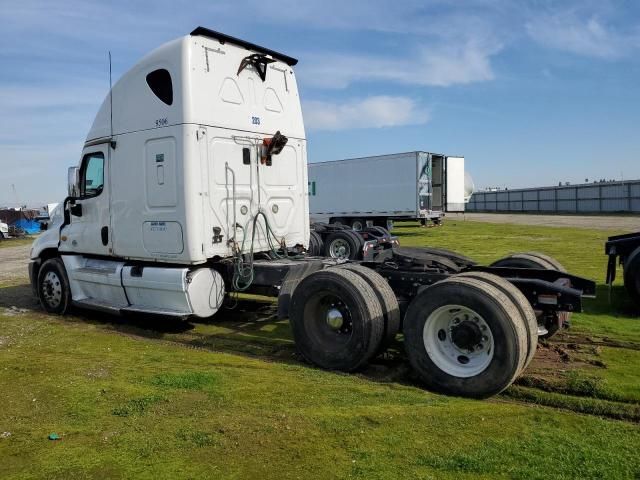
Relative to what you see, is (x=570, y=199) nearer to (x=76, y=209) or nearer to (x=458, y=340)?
(x=76, y=209)

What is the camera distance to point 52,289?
9258mm

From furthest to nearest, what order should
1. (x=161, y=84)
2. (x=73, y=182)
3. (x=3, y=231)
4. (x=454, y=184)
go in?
(x=3, y=231) < (x=454, y=184) < (x=73, y=182) < (x=161, y=84)

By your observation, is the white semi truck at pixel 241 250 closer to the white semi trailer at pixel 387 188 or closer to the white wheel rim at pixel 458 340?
the white wheel rim at pixel 458 340

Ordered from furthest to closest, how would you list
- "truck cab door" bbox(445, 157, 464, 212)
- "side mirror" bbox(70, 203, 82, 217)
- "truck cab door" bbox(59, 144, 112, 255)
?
"truck cab door" bbox(445, 157, 464, 212) → "side mirror" bbox(70, 203, 82, 217) → "truck cab door" bbox(59, 144, 112, 255)

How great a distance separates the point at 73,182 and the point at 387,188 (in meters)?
17.6

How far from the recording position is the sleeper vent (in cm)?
727

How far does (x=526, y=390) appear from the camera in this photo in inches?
197

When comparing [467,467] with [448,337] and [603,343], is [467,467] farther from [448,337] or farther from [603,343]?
[603,343]

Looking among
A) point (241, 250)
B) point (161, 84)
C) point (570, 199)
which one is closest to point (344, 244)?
point (241, 250)

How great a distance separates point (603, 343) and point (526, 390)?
2033 millimetres

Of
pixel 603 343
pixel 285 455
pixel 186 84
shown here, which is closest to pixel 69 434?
pixel 285 455

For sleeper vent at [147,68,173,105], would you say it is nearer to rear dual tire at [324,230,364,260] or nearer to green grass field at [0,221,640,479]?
green grass field at [0,221,640,479]

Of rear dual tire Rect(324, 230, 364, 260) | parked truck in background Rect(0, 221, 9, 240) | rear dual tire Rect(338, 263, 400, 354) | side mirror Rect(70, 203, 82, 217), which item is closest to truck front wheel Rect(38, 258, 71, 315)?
side mirror Rect(70, 203, 82, 217)

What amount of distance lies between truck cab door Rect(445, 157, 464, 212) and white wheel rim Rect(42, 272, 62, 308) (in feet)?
64.7
